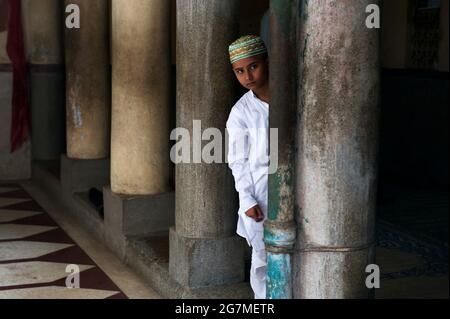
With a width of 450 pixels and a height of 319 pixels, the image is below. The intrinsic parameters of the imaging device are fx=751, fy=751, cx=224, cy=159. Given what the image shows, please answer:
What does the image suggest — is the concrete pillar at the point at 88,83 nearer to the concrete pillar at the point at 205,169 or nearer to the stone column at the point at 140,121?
the stone column at the point at 140,121

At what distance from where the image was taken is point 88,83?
6285 mm

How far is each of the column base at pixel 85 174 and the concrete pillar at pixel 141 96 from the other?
4.51 ft

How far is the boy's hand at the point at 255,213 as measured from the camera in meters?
3.33

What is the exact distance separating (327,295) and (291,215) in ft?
1.09

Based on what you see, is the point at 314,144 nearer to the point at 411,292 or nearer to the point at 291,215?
the point at 291,215

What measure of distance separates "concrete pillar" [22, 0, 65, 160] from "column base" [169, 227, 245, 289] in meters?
4.41

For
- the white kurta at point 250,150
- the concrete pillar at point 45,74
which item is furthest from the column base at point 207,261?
the concrete pillar at point 45,74

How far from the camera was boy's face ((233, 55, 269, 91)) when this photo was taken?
10.7 feet

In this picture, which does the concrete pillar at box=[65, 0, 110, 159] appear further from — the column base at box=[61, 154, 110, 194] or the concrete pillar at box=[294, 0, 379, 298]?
the concrete pillar at box=[294, 0, 379, 298]

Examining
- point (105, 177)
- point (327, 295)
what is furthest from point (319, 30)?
point (105, 177)

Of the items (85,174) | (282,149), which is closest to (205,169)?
(282,149)

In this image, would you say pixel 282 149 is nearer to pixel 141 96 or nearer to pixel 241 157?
pixel 241 157

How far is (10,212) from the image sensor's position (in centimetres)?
660

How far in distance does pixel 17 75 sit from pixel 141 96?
11.6 ft
